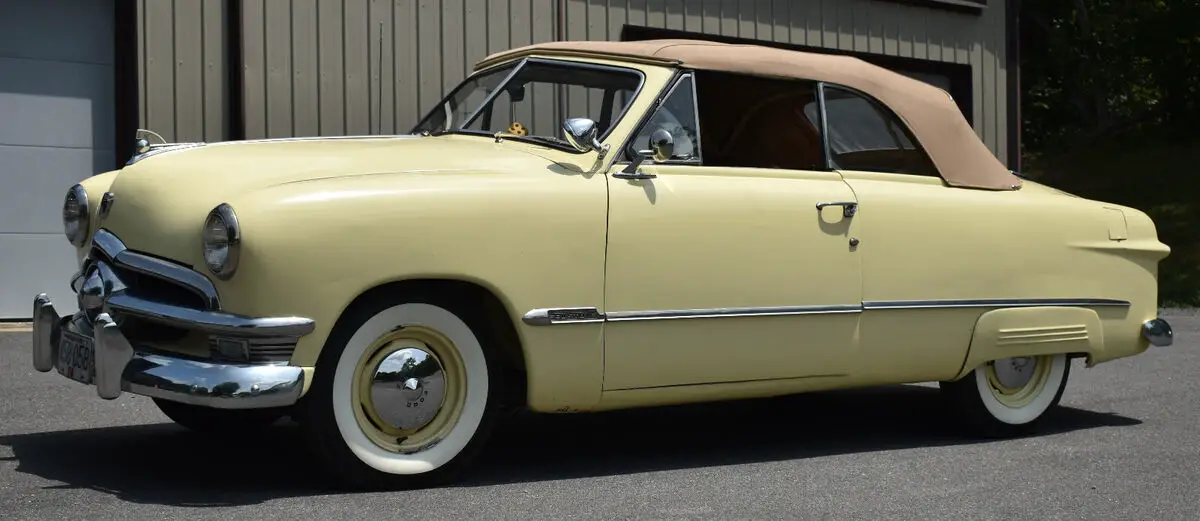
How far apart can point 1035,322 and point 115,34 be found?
692cm

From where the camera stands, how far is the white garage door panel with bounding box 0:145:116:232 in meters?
10.2

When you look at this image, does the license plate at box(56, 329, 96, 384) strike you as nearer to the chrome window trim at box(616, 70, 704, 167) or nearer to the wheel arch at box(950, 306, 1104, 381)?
the chrome window trim at box(616, 70, 704, 167)

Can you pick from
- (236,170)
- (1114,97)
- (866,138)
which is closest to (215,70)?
(866,138)

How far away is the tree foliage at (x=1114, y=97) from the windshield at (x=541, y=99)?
20.0 meters

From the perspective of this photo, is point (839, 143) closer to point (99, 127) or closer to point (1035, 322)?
point (1035, 322)

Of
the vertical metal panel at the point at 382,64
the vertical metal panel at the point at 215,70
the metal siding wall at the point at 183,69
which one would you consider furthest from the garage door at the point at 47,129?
the vertical metal panel at the point at 382,64

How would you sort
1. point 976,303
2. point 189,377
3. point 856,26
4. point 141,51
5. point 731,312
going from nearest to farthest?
point 189,377 < point 731,312 < point 976,303 < point 141,51 < point 856,26

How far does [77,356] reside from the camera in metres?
4.76

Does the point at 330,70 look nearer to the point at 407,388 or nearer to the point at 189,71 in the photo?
the point at 189,71

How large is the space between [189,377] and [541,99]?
196 centimetres

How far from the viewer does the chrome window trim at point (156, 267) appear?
14.4 feet

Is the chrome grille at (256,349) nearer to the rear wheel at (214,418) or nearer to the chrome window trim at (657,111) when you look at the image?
the rear wheel at (214,418)

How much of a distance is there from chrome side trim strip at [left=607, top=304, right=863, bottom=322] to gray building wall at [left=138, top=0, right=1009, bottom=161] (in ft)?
18.8

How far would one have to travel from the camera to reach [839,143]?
581cm
